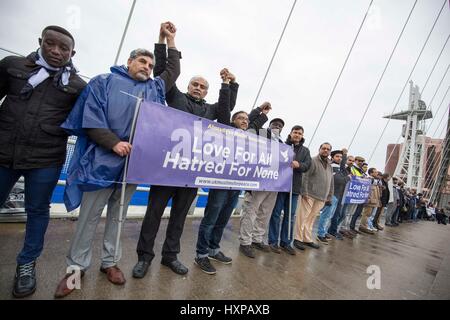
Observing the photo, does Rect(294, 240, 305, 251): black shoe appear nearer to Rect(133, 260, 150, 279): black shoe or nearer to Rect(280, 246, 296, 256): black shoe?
Rect(280, 246, 296, 256): black shoe

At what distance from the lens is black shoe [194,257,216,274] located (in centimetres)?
234

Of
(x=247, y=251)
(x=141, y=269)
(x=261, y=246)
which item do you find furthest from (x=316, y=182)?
(x=141, y=269)

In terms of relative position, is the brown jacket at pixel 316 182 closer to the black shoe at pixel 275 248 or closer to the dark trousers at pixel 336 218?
the black shoe at pixel 275 248

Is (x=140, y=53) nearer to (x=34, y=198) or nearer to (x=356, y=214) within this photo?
(x=34, y=198)

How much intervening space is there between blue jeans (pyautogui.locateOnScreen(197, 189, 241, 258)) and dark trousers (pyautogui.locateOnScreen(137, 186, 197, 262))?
305 millimetres

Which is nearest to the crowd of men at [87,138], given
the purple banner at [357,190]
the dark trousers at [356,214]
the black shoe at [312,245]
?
the black shoe at [312,245]

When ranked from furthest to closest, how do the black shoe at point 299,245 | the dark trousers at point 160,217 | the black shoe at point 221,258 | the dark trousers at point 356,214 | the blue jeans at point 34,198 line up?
the dark trousers at point 356,214, the black shoe at point 299,245, the black shoe at point 221,258, the dark trousers at point 160,217, the blue jeans at point 34,198

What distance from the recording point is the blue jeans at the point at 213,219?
2559 mm

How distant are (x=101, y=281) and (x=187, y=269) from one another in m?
0.76

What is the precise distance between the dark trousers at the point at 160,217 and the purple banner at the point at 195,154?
151 millimetres

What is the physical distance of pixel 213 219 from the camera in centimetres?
264

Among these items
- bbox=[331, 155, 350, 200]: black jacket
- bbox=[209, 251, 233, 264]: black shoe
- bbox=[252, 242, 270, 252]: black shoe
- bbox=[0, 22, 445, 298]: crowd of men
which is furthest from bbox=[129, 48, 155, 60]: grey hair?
bbox=[331, 155, 350, 200]: black jacket

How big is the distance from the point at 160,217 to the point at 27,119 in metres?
1.28
